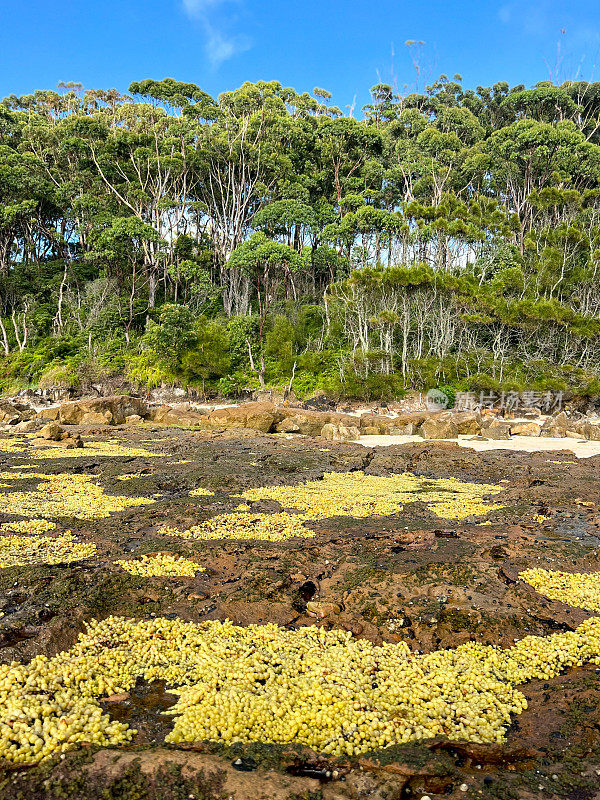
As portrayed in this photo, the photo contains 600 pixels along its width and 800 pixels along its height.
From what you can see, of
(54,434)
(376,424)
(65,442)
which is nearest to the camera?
(65,442)

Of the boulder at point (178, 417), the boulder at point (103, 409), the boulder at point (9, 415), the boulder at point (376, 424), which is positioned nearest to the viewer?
the boulder at point (9, 415)

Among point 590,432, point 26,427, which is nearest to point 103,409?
point 26,427

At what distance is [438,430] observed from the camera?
21.5 m

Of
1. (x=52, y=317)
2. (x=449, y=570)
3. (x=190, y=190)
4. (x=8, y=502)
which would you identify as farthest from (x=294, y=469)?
(x=190, y=190)

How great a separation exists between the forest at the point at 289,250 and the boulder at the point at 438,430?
12.2m

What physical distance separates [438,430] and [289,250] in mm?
20208

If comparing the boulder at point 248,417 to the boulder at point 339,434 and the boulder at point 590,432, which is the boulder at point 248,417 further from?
the boulder at point 590,432

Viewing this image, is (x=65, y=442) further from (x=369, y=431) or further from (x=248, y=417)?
(x=369, y=431)

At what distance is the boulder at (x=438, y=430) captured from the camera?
21391 millimetres

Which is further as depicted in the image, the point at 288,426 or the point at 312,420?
the point at 312,420

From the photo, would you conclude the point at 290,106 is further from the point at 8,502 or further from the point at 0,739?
the point at 0,739

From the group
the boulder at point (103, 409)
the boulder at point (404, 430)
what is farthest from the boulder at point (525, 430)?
the boulder at point (103, 409)

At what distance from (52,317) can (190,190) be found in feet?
54.2

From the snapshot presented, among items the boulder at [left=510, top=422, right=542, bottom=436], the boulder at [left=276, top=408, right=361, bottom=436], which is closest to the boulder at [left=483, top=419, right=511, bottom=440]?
the boulder at [left=510, top=422, right=542, bottom=436]
